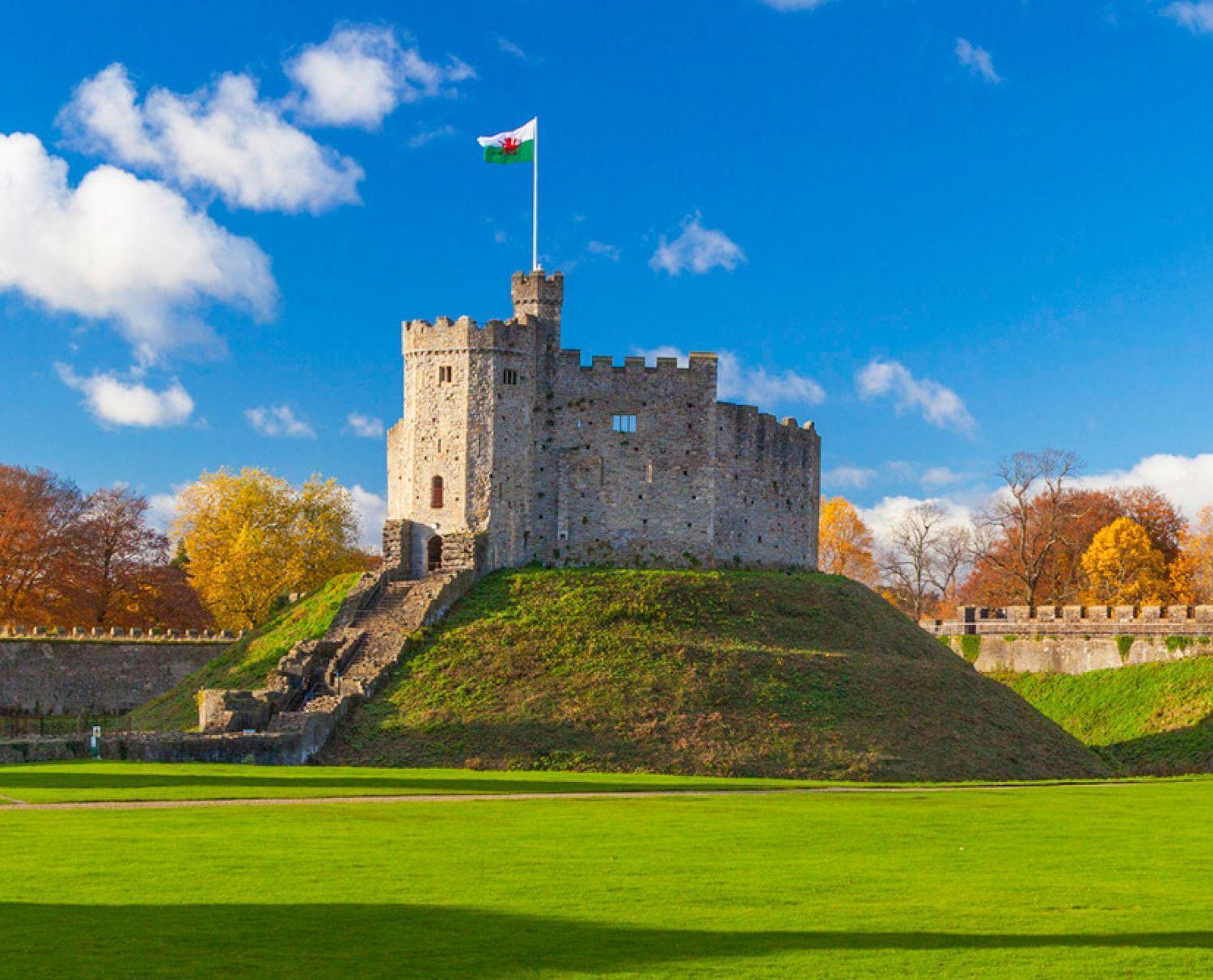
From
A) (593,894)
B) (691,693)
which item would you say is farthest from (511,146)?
(593,894)

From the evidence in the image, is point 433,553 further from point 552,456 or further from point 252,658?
point 252,658

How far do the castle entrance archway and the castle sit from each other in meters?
0.06

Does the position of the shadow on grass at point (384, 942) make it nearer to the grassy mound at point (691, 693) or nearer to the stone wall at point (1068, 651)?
the grassy mound at point (691, 693)

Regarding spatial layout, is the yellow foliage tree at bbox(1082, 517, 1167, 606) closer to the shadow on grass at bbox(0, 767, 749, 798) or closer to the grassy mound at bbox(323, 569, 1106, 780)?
the grassy mound at bbox(323, 569, 1106, 780)

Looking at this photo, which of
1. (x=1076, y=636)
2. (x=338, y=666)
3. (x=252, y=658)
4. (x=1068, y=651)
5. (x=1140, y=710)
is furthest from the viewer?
(x=1068, y=651)

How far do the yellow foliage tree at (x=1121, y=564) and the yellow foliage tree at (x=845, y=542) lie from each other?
49.7 ft

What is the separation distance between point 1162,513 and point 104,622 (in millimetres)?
68658

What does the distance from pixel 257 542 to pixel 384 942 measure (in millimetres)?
73667

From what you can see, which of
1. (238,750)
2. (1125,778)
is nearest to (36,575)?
(238,750)

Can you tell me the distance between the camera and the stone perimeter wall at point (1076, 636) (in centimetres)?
7438

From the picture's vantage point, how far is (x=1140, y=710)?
232 feet

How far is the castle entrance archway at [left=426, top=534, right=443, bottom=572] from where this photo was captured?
202ft

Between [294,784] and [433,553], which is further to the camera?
[433,553]

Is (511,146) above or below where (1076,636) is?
above
